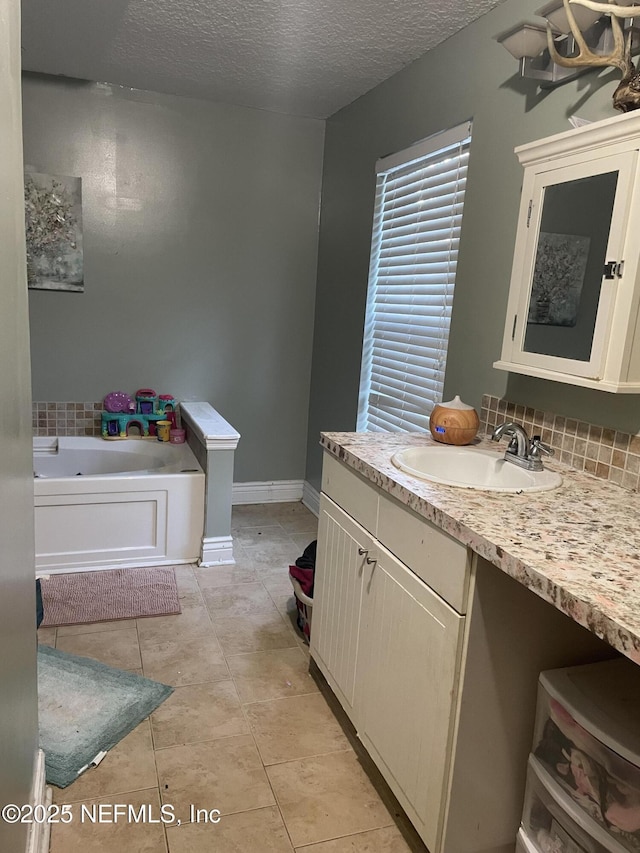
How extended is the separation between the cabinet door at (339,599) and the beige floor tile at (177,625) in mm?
593

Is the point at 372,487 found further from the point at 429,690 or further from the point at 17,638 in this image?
the point at 17,638

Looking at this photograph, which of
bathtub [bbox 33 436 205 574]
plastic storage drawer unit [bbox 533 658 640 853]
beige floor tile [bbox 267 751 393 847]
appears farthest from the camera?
bathtub [bbox 33 436 205 574]

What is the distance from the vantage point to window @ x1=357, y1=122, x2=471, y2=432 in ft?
8.48

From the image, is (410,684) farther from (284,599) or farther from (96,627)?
(96,627)

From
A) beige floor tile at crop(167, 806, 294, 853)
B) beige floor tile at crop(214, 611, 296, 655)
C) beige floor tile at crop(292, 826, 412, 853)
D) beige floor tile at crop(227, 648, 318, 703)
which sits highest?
beige floor tile at crop(214, 611, 296, 655)

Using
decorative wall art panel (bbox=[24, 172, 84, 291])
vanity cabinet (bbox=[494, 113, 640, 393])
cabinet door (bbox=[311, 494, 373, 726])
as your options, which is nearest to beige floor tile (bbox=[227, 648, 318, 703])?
cabinet door (bbox=[311, 494, 373, 726])

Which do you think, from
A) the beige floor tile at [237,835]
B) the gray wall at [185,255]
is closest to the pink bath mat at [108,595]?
the beige floor tile at [237,835]

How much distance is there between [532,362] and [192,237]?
2562 millimetres

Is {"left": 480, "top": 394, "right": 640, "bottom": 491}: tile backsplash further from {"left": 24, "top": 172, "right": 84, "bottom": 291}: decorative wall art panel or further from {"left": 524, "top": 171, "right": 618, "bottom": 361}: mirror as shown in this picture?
{"left": 24, "top": 172, "right": 84, "bottom": 291}: decorative wall art panel

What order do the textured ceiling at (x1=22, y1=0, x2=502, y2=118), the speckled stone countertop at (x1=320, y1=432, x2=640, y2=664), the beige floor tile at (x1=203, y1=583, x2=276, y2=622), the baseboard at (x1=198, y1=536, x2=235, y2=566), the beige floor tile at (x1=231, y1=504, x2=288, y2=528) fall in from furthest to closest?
the beige floor tile at (x1=231, y1=504, x2=288, y2=528) → the baseboard at (x1=198, y1=536, x2=235, y2=566) → the beige floor tile at (x1=203, y1=583, x2=276, y2=622) → the textured ceiling at (x1=22, y1=0, x2=502, y2=118) → the speckled stone countertop at (x1=320, y1=432, x2=640, y2=664)

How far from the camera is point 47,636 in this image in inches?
95.3

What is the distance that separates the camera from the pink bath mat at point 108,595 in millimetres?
2588

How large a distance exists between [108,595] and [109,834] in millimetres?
1289

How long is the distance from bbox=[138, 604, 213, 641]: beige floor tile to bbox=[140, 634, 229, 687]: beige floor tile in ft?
0.12
